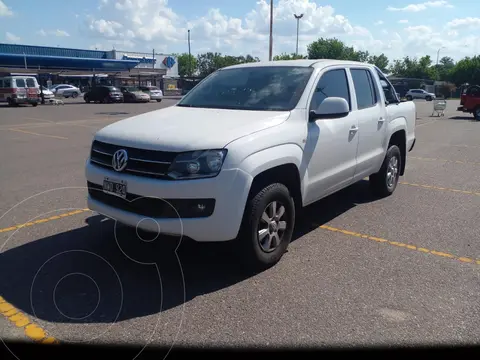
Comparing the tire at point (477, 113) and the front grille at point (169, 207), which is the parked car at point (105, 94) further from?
the front grille at point (169, 207)

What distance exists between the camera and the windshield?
4.49 metres

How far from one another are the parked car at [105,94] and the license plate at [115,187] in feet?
115

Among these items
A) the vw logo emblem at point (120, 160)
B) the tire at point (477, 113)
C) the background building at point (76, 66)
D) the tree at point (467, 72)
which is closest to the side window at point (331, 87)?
the vw logo emblem at point (120, 160)

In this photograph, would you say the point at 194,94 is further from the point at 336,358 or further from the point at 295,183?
the point at 336,358

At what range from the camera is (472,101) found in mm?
23078

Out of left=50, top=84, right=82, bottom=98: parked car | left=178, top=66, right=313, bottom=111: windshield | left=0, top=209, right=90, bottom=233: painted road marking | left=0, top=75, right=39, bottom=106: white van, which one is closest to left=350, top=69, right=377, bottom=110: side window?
left=178, top=66, right=313, bottom=111: windshield

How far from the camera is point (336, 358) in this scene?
2807 millimetres

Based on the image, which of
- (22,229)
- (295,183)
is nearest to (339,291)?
(295,183)

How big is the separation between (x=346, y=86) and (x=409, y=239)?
1952 millimetres

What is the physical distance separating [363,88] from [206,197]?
325 centimetres

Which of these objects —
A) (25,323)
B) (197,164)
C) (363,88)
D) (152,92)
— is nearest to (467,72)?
(152,92)

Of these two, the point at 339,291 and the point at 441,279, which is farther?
the point at 441,279

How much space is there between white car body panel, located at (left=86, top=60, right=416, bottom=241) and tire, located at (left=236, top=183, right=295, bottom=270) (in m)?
0.14

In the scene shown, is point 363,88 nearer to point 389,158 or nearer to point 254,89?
point 389,158
